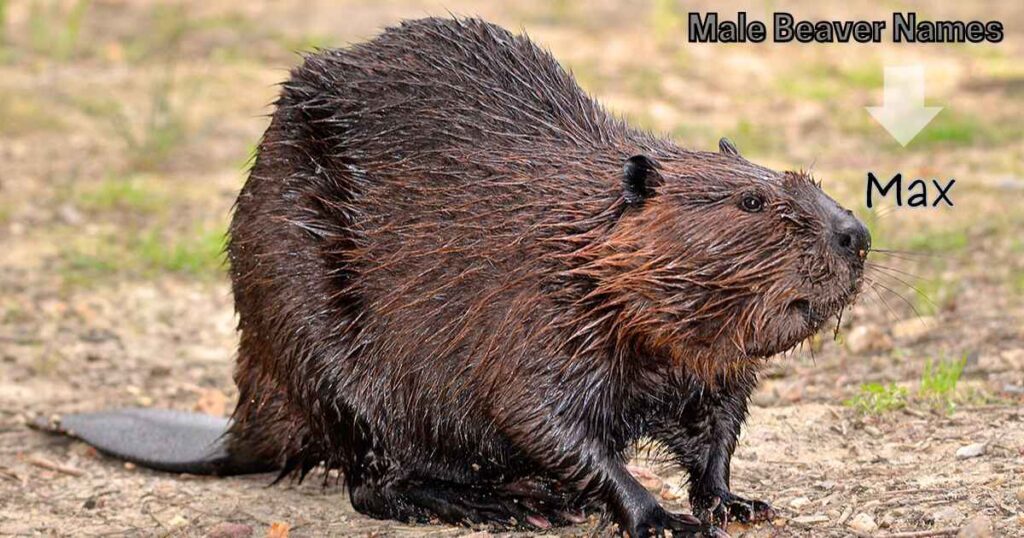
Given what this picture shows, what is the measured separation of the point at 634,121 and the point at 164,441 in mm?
4259

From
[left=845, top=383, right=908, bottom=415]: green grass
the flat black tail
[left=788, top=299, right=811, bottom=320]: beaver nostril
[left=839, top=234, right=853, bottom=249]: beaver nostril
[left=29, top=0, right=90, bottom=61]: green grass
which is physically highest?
[left=29, top=0, right=90, bottom=61]: green grass

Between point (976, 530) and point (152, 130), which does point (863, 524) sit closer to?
point (976, 530)

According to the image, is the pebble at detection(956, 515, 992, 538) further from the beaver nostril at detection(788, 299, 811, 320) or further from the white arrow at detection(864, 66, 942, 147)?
the white arrow at detection(864, 66, 942, 147)

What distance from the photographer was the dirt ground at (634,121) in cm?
395

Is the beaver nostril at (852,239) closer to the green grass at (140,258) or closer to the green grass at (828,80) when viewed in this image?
the green grass at (140,258)

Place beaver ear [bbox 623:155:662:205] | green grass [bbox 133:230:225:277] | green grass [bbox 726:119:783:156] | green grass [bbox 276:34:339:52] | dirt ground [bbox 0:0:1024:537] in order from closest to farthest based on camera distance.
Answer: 1. beaver ear [bbox 623:155:662:205]
2. dirt ground [bbox 0:0:1024:537]
3. green grass [bbox 133:230:225:277]
4. green grass [bbox 726:119:783:156]
5. green grass [bbox 276:34:339:52]

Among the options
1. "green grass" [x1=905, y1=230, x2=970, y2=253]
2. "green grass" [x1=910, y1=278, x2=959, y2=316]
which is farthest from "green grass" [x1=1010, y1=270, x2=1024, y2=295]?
"green grass" [x1=905, y1=230, x2=970, y2=253]

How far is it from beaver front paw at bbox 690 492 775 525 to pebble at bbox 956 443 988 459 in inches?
24.8

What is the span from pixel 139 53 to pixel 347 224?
6235 mm

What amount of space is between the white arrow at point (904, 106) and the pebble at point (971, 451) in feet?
13.4

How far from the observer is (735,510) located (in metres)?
3.51

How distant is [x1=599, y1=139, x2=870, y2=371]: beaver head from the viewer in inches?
122

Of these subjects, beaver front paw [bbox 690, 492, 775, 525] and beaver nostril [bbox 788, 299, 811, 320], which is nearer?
beaver nostril [bbox 788, 299, 811, 320]

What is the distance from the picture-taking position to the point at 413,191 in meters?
3.78
